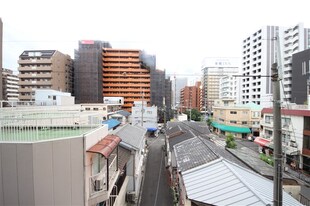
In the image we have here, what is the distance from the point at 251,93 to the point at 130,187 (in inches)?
2238

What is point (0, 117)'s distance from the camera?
601 cm

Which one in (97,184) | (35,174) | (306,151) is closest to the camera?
(35,174)

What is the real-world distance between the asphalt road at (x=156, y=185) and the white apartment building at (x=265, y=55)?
115 ft

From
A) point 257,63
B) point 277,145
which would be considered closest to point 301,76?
point 257,63

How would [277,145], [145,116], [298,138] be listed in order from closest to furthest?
[277,145]
[298,138]
[145,116]

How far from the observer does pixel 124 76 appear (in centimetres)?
6544

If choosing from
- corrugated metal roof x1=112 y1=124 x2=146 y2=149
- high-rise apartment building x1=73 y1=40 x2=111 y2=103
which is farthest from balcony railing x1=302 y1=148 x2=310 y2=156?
high-rise apartment building x1=73 y1=40 x2=111 y2=103

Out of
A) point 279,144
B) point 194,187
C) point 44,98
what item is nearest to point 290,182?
point 194,187

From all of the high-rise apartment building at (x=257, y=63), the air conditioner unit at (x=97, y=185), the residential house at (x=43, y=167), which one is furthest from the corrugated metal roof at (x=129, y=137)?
the high-rise apartment building at (x=257, y=63)

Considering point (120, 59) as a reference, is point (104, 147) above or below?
below

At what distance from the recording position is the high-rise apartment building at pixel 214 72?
87.4 m

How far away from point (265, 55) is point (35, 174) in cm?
6270

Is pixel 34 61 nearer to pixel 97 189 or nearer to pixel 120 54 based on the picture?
pixel 120 54

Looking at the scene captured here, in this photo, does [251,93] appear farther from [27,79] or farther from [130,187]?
[27,79]
